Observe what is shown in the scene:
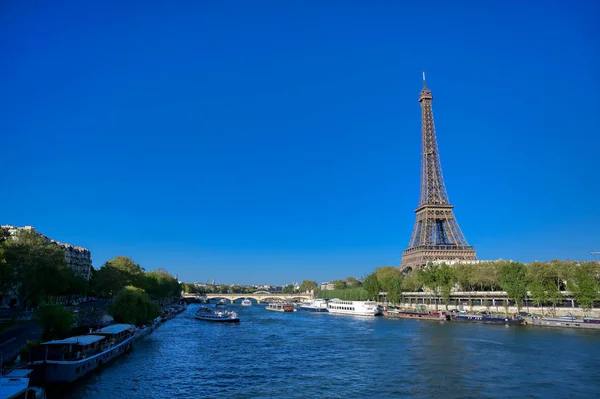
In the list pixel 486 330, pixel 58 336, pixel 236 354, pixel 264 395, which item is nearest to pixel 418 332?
pixel 486 330

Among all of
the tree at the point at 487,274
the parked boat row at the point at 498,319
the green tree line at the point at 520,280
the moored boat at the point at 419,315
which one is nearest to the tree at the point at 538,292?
the green tree line at the point at 520,280

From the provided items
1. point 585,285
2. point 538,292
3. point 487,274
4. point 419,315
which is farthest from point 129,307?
point 487,274

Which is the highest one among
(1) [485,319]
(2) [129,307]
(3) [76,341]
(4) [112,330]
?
(2) [129,307]

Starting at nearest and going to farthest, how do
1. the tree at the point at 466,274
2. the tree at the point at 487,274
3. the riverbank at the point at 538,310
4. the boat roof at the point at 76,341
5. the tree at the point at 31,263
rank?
the boat roof at the point at 76,341, the tree at the point at 31,263, the riverbank at the point at 538,310, the tree at the point at 487,274, the tree at the point at 466,274

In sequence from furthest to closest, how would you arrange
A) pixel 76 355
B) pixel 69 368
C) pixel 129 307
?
pixel 129 307, pixel 76 355, pixel 69 368

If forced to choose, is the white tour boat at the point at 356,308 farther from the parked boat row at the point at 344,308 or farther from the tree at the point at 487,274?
the tree at the point at 487,274

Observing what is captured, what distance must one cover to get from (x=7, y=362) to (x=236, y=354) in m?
22.3

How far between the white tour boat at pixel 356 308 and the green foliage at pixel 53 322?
267 feet

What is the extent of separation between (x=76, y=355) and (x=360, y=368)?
898 inches

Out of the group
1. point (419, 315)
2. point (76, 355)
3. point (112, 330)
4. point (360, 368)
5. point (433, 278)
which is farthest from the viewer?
point (433, 278)

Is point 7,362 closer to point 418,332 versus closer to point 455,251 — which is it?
point 418,332

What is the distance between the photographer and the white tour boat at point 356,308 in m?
109

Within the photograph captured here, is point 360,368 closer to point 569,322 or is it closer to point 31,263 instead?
point 569,322

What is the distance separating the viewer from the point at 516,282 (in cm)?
8094
